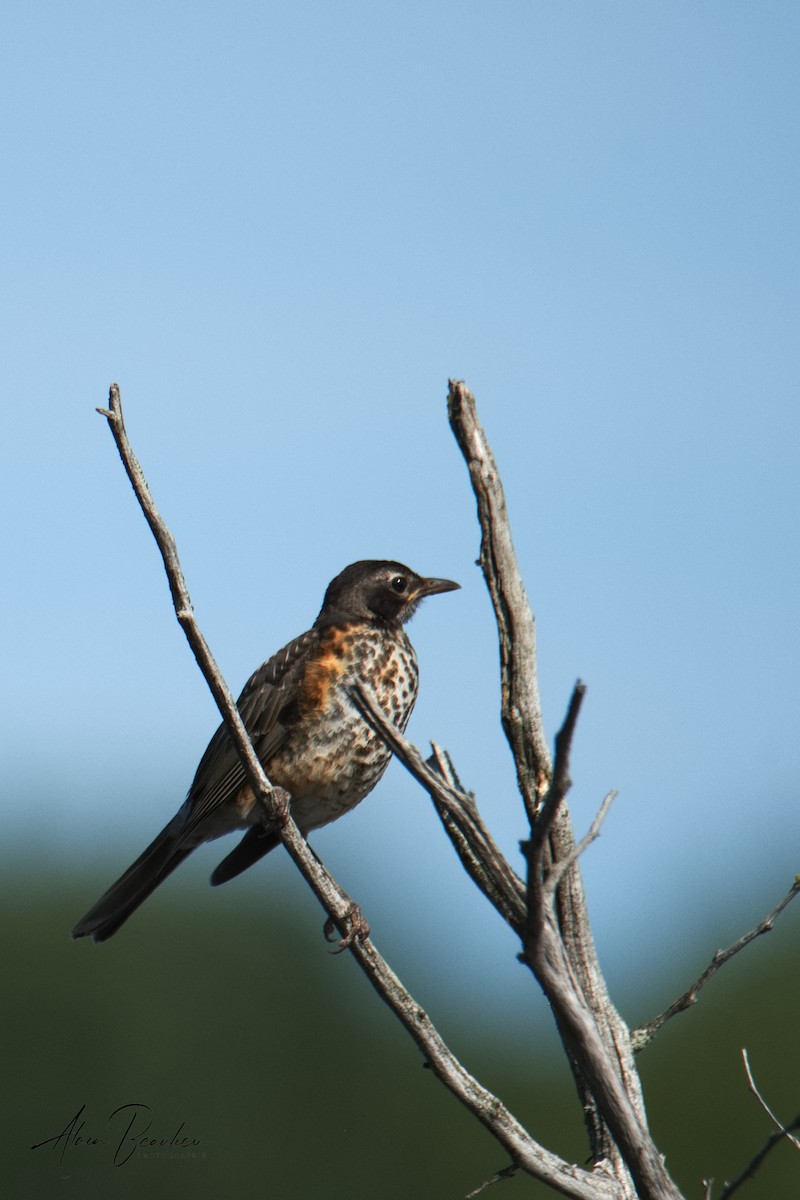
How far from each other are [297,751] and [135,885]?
94 cm

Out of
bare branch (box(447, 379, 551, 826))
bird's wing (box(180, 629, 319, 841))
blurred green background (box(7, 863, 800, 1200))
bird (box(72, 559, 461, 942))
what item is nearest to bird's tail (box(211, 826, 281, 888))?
bird (box(72, 559, 461, 942))

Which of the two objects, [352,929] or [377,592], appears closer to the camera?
[352,929]

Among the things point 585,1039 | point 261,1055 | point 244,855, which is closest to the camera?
point 585,1039

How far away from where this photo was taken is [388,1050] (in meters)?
20.2

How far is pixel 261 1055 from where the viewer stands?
1909 cm

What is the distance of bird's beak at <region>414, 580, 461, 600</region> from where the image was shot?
23.8ft

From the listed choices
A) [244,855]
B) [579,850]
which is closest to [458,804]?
[579,850]

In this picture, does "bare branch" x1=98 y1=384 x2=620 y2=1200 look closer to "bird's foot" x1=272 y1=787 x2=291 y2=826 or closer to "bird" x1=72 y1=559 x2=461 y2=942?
"bird's foot" x1=272 y1=787 x2=291 y2=826

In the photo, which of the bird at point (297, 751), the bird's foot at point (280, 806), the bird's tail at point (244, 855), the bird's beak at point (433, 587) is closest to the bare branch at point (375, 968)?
the bird's foot at point (280, 806)

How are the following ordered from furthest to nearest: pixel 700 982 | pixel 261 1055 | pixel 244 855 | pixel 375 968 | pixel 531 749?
1. pixel 261 1055
2. pixel 244 855
3. pixel 375 968
4. pixel 700 982
5. pixel 531 749

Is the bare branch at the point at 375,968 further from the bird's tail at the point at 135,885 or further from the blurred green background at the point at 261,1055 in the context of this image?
the blurred green background at the point at 261,1055

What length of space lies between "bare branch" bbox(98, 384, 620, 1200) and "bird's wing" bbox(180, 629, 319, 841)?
187 centimetres

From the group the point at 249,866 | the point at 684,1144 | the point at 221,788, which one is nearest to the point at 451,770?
the point at 221,788

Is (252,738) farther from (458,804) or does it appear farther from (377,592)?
(458,804)
